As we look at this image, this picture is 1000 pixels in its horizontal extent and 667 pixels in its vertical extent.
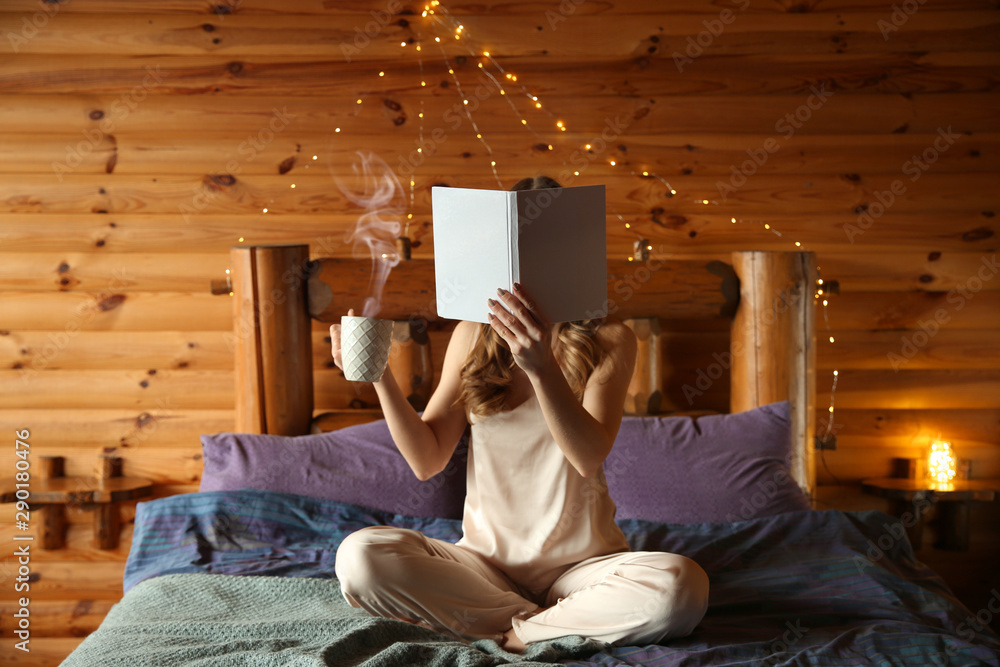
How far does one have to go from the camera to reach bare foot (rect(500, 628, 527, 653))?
1.56m

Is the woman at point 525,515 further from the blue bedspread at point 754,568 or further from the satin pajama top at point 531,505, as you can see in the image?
the blue bedspread at point 754,568

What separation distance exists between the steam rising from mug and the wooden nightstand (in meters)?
1.77

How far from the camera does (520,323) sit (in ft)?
4.63

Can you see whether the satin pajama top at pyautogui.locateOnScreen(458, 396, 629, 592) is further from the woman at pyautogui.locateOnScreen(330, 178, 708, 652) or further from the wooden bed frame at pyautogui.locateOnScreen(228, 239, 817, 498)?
the wooden bed frame at pyautogui.locateOnScreen(228, 239, 817, 498)

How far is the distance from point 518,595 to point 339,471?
0.72m

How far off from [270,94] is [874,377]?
7.27 ft

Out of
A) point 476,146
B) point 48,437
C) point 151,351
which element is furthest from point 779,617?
point 48,437

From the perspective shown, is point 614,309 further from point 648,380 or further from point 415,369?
point 415,369

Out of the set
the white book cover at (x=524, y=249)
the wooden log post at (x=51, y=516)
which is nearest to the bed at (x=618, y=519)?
the white book cover at (x=524, y=249)

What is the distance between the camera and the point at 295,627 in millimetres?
1524

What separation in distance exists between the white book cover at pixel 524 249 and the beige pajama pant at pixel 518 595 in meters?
0.50

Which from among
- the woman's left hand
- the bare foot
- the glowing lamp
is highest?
the woman's left hand

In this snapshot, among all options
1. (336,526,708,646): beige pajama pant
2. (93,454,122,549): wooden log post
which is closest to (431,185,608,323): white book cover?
(336,526,708,646): beige pajama pant

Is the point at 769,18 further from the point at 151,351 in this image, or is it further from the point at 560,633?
the point at 151,351
